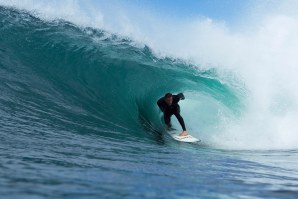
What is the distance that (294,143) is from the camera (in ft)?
30.6

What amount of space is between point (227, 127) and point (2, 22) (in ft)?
22.5

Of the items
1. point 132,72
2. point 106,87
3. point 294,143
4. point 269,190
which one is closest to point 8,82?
point 106,87

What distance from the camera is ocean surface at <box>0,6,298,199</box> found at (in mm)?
3113

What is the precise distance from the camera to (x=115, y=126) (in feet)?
24.0

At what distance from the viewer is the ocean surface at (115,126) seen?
311 centimetres

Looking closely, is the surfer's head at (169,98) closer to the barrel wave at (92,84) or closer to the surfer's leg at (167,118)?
the surfer's leg at (167,118)

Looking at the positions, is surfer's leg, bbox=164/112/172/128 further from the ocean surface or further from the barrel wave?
the ocean surface

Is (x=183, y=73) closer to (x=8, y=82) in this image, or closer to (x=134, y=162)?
(x=8, y=82)

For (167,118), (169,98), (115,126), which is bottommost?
(115,126)

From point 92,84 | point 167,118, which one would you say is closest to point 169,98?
point 167,118

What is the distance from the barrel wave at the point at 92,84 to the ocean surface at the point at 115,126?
0.03 metres

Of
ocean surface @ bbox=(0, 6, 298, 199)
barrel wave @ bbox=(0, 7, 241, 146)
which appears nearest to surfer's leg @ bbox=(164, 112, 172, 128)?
barrel wave @ bbox=(0, 7, 241, 146)

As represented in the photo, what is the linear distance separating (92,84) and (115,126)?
2.35 metres

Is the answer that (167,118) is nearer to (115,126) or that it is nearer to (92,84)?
(92,84)
